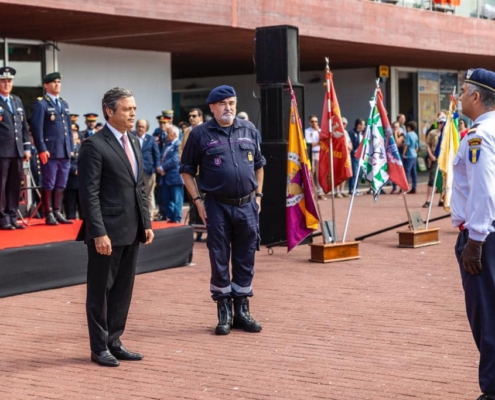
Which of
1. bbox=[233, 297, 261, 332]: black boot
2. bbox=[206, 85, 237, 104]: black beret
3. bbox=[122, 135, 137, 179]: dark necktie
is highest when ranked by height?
bbox=[206, 85, 237, 104]: black beret

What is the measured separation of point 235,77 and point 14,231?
21737 millimetres

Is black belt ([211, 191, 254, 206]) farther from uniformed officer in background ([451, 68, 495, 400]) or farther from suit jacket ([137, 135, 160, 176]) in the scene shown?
suit jacket ([137, 135, 160, 176])

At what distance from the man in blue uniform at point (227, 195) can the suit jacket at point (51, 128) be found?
4.61 metres

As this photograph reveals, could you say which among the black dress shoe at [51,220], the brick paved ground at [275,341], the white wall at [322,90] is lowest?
the brick paved ground at [275,341]

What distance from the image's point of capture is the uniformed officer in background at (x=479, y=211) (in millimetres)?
5438

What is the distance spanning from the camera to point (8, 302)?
10.2 m

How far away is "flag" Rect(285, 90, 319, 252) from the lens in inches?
489

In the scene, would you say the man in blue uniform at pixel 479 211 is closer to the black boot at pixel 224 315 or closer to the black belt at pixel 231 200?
the black belt at pixel 231 200

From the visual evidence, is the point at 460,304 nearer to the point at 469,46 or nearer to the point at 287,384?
the point at 287,384

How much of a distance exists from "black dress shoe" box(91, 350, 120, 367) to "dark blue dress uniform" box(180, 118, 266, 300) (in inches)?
55.1

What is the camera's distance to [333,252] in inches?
503

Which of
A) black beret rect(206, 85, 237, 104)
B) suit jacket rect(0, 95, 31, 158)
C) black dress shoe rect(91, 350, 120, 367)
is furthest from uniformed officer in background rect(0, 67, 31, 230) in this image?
black dress shoe rect(91, 350, 120, 367)

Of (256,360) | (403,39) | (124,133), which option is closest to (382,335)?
(256,360)

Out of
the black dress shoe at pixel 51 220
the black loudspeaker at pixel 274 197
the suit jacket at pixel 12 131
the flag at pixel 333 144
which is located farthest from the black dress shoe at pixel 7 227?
the flag at pixel 333 144
